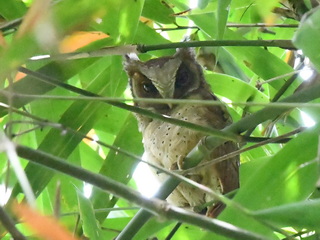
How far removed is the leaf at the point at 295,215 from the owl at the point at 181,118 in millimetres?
578

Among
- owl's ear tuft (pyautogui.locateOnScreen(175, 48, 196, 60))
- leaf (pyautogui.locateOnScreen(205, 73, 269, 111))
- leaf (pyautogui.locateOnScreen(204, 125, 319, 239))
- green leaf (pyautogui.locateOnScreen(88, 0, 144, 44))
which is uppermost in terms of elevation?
owl's ear tuft (pyautogui.locateOnScreen(175, 48, 196, 60))

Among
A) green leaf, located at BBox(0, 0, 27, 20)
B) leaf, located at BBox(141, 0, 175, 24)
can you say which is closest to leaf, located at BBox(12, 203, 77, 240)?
green leaf, located at BBox(0, 0, 27, 20)

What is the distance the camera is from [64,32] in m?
0.44

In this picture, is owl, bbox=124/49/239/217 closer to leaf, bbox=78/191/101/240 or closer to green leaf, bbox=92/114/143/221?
green leaf, bbox=92/114/143/221

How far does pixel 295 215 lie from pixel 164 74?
A: 3.18 ft

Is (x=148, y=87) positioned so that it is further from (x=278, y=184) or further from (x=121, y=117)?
(x=278, y=184)

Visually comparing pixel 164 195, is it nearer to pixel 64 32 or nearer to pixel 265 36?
pixel 64 32

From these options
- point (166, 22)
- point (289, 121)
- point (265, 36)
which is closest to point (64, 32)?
point (166, 22)

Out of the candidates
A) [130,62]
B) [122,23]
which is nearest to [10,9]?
[122,23]

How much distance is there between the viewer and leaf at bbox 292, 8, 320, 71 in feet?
1.68

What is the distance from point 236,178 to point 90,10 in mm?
820

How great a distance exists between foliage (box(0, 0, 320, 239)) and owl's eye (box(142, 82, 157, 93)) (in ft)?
0.33

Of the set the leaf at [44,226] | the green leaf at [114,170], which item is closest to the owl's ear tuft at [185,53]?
the green leaf at [114,170]

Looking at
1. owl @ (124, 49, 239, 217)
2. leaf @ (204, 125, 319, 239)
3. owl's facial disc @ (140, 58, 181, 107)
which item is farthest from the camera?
owl's facial disc @ (140, 58, 181, 107)
